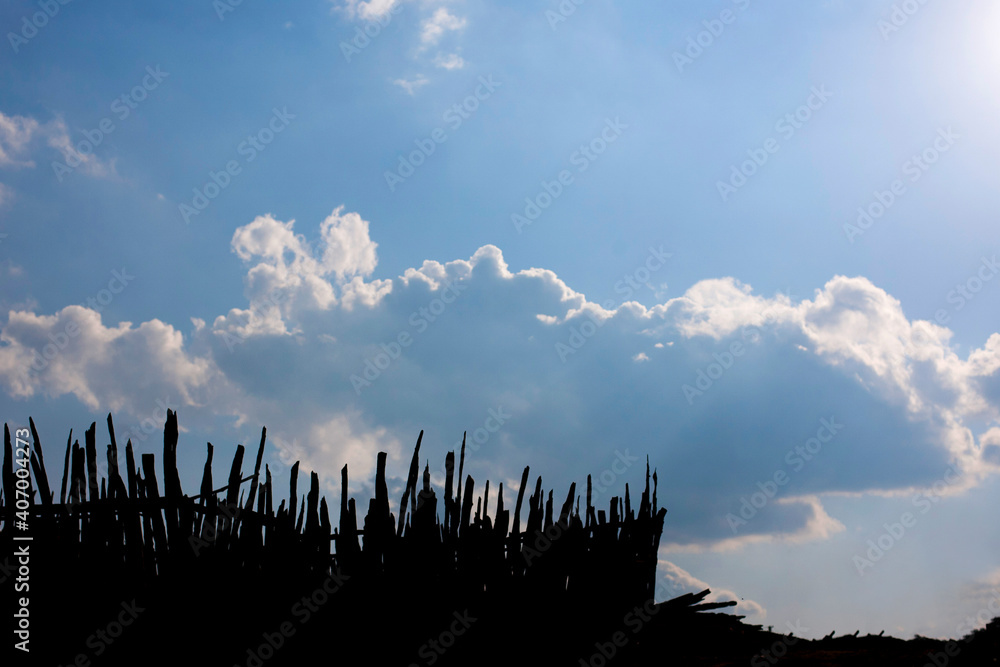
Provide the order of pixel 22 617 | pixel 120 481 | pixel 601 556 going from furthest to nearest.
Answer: pixel 601 556, pixel 120 481, pixel 22 617

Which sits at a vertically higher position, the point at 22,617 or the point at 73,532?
the point at 73,532

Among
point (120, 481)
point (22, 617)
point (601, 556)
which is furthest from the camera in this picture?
point (601, 556)

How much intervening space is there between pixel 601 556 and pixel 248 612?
283 centimetres

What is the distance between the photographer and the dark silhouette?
4836 mm

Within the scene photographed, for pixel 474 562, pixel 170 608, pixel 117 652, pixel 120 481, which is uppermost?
pixel 120 481

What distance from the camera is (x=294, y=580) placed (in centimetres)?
509

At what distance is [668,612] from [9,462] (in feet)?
17.8

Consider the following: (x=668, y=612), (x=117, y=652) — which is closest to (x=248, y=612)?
(x=117, y=652)

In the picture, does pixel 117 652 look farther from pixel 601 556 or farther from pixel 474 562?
pixel 601 556

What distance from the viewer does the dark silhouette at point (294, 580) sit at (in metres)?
4.84

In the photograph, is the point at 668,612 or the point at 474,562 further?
the point at 668,612

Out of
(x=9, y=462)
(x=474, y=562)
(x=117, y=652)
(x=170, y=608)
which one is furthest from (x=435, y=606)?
(x=9, y=462)

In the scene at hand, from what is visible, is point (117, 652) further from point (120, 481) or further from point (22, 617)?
point (120, 481)

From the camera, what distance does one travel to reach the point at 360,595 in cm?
516
